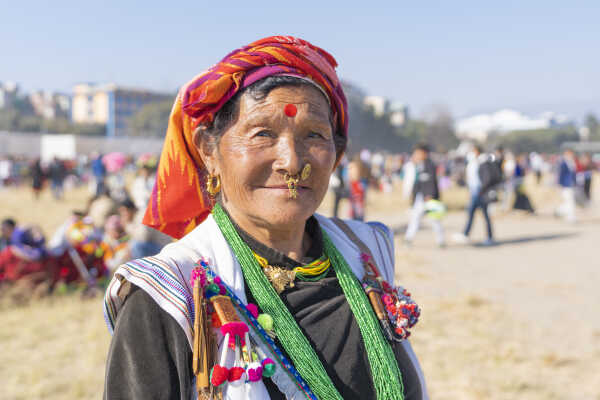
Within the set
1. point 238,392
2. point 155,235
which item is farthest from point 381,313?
point 155,235

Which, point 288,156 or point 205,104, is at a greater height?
point 205,104

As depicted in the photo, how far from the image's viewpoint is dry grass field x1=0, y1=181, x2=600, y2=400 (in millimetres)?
4324

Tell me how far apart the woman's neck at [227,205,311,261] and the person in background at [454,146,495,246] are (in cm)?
910

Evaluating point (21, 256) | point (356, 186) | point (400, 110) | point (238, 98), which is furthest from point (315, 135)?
point (400, 110)

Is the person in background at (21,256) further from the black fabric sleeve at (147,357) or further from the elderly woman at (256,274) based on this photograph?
the black fabric sleeve at (147,357)

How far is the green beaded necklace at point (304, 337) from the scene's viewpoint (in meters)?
1.47

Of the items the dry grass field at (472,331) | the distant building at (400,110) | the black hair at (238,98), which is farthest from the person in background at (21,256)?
the distant building at (400,110)

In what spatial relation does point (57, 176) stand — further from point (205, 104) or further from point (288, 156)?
point (288, 156)

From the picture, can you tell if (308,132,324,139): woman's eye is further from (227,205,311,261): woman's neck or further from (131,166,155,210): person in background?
(131,166,155,210): person in background

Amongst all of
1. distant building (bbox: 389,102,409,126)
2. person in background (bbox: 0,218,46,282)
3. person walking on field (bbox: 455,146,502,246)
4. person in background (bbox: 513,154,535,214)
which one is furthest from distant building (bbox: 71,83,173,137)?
person in background (bbox: 0,218,46,282)

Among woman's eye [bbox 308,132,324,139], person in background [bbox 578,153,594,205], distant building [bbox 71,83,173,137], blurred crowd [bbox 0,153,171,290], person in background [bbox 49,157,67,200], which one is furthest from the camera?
distant building [bbox 71,83,173,137]

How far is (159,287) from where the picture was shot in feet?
4.39

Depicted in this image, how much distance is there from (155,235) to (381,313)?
4.73 meters

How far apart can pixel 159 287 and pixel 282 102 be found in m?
0.62
